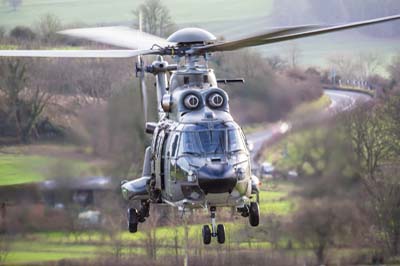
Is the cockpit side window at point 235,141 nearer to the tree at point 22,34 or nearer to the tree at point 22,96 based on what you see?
the tree at point 22,96

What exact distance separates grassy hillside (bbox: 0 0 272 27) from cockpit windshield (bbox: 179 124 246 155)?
11.4 m

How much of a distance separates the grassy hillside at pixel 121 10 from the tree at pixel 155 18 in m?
0.20

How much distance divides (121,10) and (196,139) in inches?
494

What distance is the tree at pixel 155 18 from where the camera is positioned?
29.2 metres

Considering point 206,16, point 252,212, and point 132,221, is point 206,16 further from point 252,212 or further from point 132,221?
point 252,212

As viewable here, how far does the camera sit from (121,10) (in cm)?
3089

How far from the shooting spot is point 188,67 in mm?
20219

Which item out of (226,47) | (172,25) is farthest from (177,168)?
(172,25)

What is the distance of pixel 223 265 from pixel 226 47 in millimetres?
7795

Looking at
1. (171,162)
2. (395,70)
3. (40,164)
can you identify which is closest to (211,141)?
(171,162)

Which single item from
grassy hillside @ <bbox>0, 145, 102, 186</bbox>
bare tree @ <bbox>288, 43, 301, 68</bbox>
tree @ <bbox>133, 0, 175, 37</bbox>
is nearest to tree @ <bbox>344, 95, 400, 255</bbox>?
bare tree @ <bbox>288, 43, 301, 68</bbox>

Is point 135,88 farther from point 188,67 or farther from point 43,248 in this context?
point 188,67

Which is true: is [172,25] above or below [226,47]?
above

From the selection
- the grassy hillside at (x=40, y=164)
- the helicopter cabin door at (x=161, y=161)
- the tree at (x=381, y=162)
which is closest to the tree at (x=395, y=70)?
the tree at (x=381, y=162)
